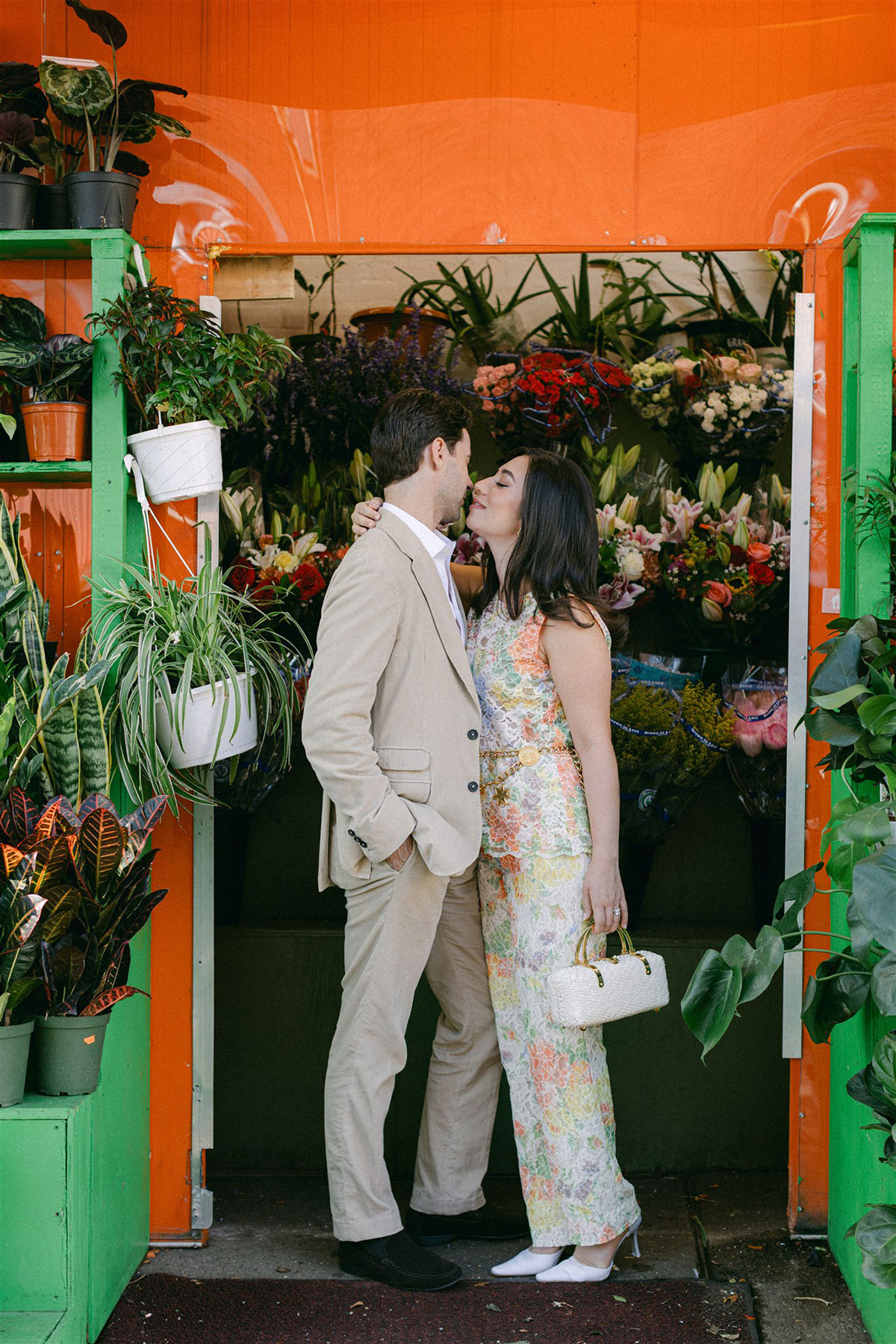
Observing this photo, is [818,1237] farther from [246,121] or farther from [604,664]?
[246,121]

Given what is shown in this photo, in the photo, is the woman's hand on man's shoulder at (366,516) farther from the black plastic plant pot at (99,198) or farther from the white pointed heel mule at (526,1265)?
the white pointed heel mule at (526,1265)

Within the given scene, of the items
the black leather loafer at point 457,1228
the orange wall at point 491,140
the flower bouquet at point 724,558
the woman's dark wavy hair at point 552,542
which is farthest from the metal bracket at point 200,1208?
the flower bouquet at point 724,558

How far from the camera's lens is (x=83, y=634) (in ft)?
9.47

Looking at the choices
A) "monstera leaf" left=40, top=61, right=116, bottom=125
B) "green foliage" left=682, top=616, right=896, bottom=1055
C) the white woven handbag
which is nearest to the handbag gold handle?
the white woven handbag

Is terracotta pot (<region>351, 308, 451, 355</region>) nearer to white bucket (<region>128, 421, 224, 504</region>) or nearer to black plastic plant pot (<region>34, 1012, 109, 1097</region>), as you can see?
white bucket (<region>128, 421, 224, 504</region>)

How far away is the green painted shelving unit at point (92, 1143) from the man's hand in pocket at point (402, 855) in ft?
2.19

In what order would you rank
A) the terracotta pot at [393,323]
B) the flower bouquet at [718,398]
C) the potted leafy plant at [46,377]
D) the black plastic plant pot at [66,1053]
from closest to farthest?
the black plastic plant pot at [66,1053]
the potted leafy plant at [46,377]
the flower bouquet at [718,398]
the terracotta pot at [393,323]

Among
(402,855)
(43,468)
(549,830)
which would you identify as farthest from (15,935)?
(549,830)

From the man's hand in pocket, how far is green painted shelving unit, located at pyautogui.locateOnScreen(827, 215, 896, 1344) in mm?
1000

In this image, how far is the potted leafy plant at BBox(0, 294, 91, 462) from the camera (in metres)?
2.81

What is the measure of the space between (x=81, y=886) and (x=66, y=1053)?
34 centimetres

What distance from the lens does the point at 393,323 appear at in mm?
4137

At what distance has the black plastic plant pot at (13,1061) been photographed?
249 cm

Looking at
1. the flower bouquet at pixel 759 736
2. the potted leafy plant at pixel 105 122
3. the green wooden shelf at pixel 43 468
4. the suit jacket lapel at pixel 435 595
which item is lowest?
the flower bouquet at pixel 759 736
